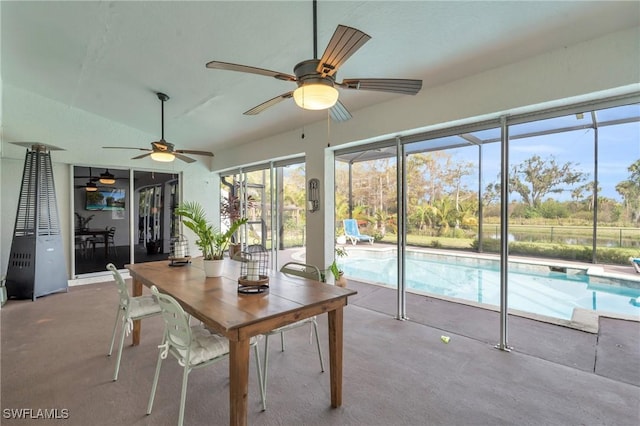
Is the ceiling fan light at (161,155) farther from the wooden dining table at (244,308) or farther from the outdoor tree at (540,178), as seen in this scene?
the outdoor tree at (540,178)

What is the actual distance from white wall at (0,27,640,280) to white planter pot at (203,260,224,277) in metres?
2.02

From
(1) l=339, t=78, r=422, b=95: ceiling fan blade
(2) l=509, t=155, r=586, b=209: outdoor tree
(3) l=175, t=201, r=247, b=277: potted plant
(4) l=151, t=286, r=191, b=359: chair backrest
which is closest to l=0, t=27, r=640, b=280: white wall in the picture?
(2) l=509, t=155, r=586, b=209: outdoor tree

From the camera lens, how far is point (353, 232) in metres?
4.82

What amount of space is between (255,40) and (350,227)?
294 centimetres

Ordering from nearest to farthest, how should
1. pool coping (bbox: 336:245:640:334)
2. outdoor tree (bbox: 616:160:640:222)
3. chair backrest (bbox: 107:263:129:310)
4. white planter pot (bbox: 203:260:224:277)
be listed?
chair backrest (bbox: 107:263:129:310) → white planter pot (bbox: 203:260:224:277) → outdoor tree (bbox: 616:160:640:222) → pool coping (bbox: 336:245:640:334)

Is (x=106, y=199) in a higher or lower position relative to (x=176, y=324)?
higher

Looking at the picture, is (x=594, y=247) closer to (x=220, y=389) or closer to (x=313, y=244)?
(x=313, y=244)

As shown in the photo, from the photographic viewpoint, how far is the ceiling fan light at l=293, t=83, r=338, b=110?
5.89 ft

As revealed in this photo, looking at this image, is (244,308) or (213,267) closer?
(244,308)

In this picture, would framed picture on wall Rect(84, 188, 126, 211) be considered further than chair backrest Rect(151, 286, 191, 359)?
Yes

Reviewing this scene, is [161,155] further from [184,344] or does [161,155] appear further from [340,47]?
[340,47]

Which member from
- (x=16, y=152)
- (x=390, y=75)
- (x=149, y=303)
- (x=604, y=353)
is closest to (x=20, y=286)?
(x=16, y=152)

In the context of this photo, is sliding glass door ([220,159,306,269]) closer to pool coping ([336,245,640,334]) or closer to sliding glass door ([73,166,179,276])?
sliding glass door ([73,166,179,276])

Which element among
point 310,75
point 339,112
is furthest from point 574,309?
point 310,75
